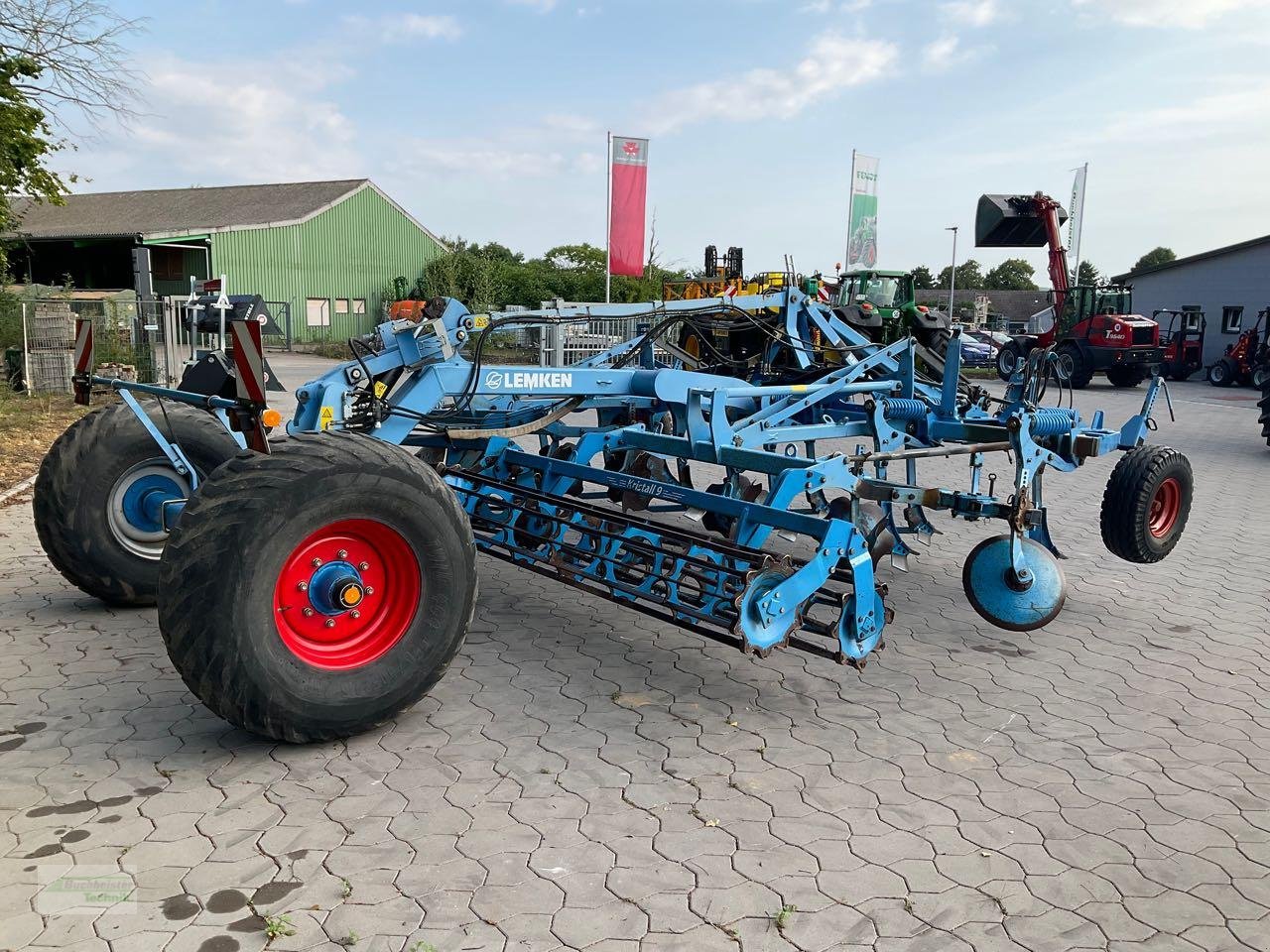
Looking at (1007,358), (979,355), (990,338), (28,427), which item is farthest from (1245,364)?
(28,427)

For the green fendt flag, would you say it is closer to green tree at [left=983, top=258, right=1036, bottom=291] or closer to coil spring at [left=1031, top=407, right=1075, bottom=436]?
coil spring at [left=1031, top=407, right=1075, bottom=436]

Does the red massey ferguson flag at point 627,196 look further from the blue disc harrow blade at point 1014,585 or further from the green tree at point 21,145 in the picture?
the blue disc harrow blade at point 1014,585

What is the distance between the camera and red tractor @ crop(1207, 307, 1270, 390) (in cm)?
2356

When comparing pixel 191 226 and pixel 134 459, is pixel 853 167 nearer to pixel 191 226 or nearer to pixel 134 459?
pixel 134 459

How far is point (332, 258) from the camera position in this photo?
3447 centimetres

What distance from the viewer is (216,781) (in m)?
3.33

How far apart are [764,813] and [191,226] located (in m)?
34.6

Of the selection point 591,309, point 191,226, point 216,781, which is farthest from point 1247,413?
point 191,226

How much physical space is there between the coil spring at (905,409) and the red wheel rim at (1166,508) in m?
1.55

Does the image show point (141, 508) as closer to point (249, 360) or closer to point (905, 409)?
point (249, 360)

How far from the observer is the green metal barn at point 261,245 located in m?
31.4

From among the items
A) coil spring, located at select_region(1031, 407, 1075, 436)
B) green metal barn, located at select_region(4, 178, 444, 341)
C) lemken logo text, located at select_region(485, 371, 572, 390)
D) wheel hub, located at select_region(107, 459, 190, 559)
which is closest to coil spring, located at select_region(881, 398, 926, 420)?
coil spring, located at select_region(1031, 407, 1075, 436)

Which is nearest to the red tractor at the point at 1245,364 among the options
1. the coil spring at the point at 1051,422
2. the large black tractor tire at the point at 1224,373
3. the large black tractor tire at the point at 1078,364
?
the large black tractor tire at the point at 1224,373

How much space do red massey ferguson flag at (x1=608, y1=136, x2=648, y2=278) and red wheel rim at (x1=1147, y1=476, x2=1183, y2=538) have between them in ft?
45.3
